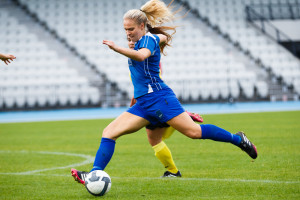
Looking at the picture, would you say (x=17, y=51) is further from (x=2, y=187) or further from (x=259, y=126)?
(x=2, y=187)

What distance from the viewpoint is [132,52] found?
15.8 ft

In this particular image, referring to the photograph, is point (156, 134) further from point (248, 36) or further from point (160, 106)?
point (248, 36)

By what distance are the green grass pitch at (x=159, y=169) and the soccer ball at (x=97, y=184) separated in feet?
0.28

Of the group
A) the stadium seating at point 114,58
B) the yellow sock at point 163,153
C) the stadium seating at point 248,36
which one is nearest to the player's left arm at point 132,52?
the yellow sock at point 163,153

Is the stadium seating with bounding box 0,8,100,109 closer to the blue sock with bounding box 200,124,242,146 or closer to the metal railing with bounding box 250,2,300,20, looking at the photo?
the metal railing with bounding box 250,2,300,20

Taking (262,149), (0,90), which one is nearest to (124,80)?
(0,90)

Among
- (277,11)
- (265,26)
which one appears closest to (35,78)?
(265,26)

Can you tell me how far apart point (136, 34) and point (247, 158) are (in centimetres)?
334

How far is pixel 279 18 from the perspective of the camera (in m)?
31.0

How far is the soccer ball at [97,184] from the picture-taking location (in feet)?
16.7

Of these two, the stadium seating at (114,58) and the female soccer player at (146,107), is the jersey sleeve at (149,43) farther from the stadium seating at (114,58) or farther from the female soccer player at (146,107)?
the stadium seating at (114,58)

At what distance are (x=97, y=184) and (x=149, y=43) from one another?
1.56 meters

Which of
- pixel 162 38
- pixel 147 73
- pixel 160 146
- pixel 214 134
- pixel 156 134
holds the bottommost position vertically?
pixel 160 146

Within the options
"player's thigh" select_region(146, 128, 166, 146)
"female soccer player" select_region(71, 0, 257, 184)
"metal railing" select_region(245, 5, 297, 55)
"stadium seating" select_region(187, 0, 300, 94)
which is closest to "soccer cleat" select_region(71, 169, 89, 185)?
"female soccer player" select_region(71, 0, 257, 184)
